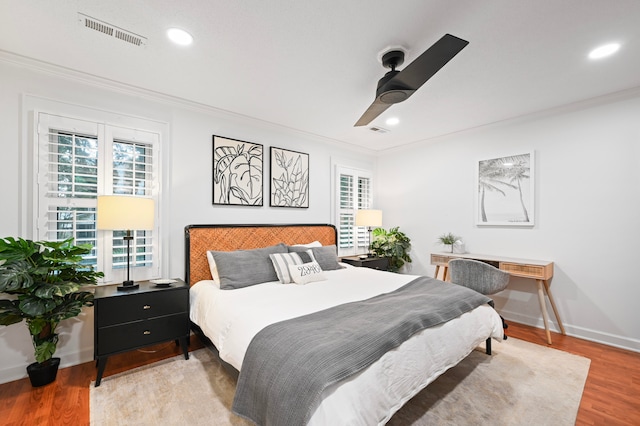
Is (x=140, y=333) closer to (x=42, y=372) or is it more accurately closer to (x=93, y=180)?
(x=42, y=372)

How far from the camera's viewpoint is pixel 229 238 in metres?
3.48

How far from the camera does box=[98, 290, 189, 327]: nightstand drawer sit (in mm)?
2342

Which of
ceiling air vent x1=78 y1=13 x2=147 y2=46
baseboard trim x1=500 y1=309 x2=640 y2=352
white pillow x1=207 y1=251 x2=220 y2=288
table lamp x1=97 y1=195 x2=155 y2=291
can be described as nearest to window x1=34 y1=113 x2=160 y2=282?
table lamp x1=97 y1=195 x2=155 y2=291

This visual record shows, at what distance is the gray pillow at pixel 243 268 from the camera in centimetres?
284

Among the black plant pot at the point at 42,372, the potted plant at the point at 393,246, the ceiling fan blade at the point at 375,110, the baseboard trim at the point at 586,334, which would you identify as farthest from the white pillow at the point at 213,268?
the baseboard trim at the point at 586,334

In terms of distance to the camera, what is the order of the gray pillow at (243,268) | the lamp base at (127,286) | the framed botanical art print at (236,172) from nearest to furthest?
1. the lamp base at (127,286)
2. the gray pillow at (243,268)
3. the framed botanical art print at (236,172)

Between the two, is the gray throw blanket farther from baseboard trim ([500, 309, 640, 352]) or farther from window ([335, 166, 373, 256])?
window ([335, 166, 373, 256])

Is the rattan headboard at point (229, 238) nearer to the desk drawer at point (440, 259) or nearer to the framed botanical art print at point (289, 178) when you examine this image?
the framed botanical art print at point (289, 178)

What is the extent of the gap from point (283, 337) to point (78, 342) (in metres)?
2.36

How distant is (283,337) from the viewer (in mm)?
1588

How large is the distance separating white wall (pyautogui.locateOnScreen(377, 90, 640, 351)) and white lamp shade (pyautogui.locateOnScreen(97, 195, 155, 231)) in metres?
4.15

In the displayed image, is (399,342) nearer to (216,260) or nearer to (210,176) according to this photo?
(216,260)

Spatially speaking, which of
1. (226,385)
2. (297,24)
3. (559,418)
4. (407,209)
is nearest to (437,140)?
(407,209)

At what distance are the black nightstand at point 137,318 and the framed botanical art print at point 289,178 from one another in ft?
5.82
